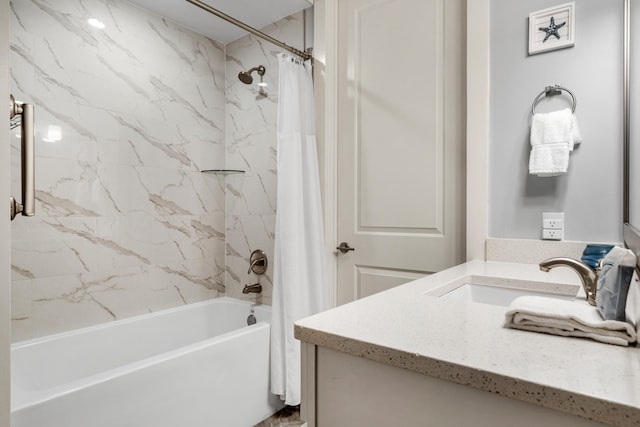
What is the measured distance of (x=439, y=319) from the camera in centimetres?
77

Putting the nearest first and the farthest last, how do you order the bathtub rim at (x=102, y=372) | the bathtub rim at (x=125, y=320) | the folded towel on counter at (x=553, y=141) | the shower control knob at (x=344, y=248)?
the bathtub rim at (x=102, y=372)
the folded towel on counter at (x=553, y=141)
the bathtub rim at (x=125, y=320)
the shower control knob at (x=344, y=248)

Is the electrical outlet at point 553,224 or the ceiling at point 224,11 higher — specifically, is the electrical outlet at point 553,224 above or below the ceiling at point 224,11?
below

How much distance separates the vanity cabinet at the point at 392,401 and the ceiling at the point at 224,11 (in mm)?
2296

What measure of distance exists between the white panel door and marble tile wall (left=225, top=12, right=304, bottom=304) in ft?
1.77

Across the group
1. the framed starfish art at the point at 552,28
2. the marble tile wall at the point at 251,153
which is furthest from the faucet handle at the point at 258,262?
the framed starfish art at the point at 552,28

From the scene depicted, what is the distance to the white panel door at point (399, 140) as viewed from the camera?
1.93 m

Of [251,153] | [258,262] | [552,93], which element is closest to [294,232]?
[258,262]

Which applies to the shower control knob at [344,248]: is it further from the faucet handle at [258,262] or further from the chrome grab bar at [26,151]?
the chrome grab bar at [26,151]

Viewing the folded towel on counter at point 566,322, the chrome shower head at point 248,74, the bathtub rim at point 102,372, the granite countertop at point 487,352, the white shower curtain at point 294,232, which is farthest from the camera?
the chrome shower head at point 248,74

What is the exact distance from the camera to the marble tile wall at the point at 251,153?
2.63 meters

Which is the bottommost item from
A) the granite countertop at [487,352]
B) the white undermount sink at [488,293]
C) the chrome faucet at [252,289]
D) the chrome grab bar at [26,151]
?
the chrome faucet at [252,289]

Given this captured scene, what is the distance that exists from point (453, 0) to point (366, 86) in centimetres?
61

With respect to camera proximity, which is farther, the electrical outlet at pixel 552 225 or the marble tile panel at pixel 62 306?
the marble tile panel at pixel 62 306

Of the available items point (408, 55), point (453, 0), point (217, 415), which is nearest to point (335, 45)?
point (408, 55)
